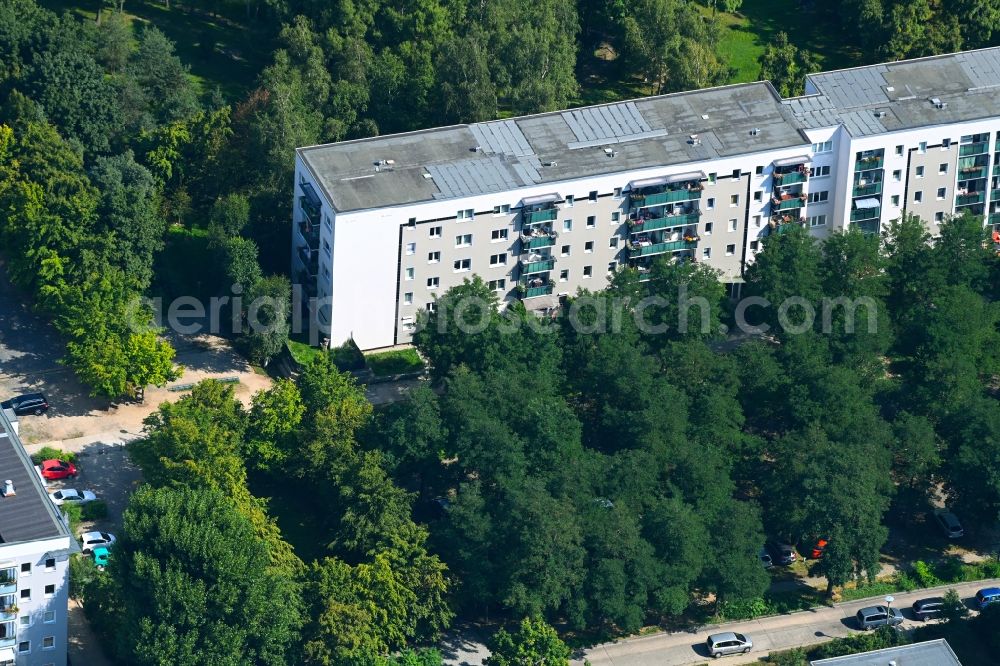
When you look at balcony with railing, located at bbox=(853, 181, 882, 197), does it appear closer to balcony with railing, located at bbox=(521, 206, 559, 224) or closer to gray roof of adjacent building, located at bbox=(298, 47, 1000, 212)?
gray roof of adjacent building, located at bbox=(298, 47, 1000, 212)

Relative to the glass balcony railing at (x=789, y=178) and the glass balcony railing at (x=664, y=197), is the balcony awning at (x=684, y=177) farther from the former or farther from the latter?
the glass balcony railing at (x=789, y=178)

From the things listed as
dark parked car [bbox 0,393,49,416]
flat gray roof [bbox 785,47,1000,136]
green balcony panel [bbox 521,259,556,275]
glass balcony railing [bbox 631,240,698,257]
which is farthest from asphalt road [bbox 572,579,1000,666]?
dark parked car [bbox 0,393,49,416]

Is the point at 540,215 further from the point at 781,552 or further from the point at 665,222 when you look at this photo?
the point at 781,552

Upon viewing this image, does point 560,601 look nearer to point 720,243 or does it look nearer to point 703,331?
point 703,331

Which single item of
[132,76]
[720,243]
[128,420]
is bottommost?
[128,420]

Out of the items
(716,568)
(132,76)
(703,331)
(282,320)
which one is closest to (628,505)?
(716,568)

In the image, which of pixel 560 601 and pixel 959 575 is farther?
pixel 959 575
